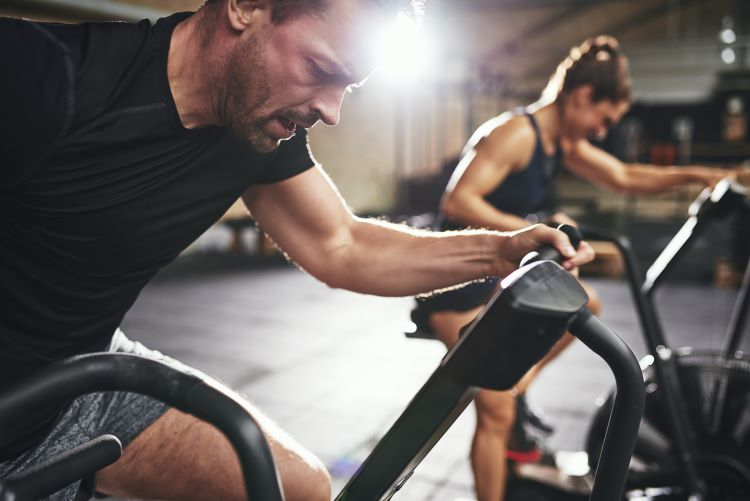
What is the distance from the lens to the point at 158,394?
653mm

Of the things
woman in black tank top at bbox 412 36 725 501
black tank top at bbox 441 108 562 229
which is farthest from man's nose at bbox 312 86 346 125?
black tank top at bbox 441 108 562 229

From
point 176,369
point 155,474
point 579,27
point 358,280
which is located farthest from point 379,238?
point 579,27

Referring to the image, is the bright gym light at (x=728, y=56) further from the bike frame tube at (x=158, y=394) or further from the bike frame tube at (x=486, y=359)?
the bike frame tube at (x=158, y=394)

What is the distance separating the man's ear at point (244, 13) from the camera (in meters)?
1.09

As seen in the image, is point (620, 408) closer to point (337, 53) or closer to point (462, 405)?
point (462, 405)

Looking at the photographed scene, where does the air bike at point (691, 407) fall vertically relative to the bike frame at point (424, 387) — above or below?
below

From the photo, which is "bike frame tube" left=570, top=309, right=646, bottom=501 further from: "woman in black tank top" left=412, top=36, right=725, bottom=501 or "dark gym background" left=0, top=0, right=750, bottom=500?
"woman in black tank top" left=412, top=36, right=725, bottom=501

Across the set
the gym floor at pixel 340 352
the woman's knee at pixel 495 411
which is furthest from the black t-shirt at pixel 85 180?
the woman's knee at pixel 495 411

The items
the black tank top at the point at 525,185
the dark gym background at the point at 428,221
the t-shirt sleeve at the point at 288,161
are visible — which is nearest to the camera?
the t-shirt sleeve at the point at 288,161

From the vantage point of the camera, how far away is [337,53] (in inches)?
42.6

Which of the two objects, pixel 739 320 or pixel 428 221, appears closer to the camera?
pixel 739 320

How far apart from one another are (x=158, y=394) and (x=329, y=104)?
61 centimetres

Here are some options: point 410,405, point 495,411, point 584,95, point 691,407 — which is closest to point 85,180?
point 410,405

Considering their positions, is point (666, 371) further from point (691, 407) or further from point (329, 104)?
point (329, 104)
